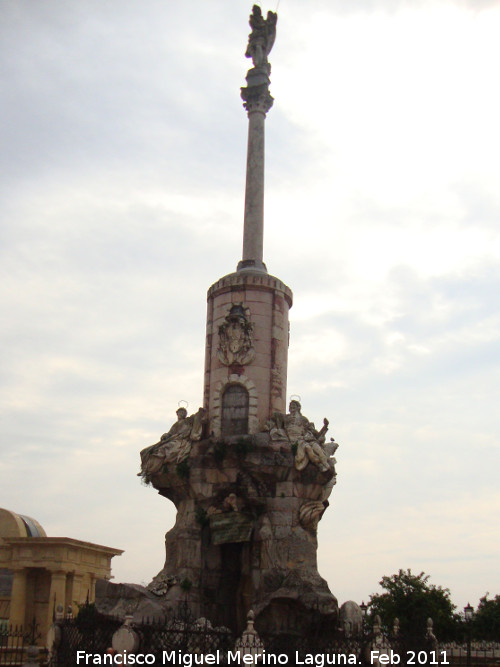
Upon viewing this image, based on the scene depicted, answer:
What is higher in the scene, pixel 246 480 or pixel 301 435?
pixel 301 435

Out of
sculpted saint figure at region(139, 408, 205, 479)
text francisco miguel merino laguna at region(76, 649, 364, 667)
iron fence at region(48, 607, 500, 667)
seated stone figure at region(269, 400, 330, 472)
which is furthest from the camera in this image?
sculpted saint figure at region(139, 408, 205, 479)

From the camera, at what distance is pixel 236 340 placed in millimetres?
29391

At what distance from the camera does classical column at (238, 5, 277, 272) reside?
3197 cm

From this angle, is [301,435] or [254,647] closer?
[254,647]

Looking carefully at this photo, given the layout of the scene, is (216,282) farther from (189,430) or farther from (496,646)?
(496,646)

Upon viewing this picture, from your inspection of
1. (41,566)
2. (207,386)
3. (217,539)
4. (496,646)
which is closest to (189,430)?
(207,386)

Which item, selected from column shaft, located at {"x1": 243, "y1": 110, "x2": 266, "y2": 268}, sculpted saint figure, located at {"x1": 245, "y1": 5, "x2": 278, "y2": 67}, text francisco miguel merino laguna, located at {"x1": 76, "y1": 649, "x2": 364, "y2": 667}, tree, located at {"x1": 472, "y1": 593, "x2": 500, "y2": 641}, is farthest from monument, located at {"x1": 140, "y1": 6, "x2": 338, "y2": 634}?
tree, located at {"x1": 472, "y1": 593, "x2": 500, "y2": 641}

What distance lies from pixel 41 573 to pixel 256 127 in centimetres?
2325

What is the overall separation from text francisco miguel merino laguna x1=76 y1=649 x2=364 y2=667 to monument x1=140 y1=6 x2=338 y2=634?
481cm

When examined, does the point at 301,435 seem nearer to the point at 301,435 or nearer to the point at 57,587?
the point at 301,435

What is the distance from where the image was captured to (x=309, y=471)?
2730 centimetres

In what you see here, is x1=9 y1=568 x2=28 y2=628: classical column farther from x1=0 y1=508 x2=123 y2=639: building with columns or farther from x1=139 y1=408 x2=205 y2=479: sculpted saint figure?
x1=139 y1=408 x2=205 y2=479: sculpted saint figure

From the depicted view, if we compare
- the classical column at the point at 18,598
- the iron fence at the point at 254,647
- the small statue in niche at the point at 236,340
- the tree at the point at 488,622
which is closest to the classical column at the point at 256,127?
the small statue in niche at the point at 236,340

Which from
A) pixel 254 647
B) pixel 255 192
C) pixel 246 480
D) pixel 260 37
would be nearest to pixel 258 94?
pixel 260 37
